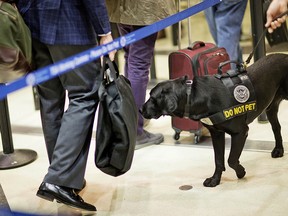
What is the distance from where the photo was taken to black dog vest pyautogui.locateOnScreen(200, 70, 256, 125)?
2.94 metres

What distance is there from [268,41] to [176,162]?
2576 mm

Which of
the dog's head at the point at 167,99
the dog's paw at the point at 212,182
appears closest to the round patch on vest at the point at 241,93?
the dog's head at the point at 167,99

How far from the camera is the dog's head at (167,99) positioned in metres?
2.92

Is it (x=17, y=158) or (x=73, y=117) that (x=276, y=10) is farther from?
(x=17, y=158)

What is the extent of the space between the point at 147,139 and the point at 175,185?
0.74m

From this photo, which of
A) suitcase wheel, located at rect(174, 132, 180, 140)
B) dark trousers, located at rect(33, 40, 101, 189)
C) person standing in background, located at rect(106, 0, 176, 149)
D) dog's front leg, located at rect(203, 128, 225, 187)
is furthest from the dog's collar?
suitcase wheel, located at rect(174, 132, 180, 140)

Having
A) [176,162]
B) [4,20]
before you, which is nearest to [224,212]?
[176,162]

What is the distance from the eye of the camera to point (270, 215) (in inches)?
108

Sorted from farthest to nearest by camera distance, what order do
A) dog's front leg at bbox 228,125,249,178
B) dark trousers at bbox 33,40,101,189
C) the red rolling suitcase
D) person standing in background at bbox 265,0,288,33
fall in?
the red rolling suitcase, dog's front leg at bbox 228,125,249,178, person standing in background at bbox 265,0,288,33, dark trousers at bbox 33,40,101,189

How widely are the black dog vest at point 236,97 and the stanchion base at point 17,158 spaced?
135 cm

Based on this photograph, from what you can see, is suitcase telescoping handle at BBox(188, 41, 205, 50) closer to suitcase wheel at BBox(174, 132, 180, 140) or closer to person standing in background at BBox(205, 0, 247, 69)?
suitcase wheel at BBox(174, 132, 180, 140)

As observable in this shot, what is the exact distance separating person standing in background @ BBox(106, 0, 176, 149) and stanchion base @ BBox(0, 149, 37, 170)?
2.36 ft

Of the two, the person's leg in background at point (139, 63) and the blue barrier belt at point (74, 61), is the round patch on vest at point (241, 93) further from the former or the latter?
the person's leg in background at point (139, 63)

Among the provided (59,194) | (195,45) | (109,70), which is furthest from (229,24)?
(59,194)
